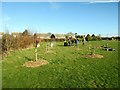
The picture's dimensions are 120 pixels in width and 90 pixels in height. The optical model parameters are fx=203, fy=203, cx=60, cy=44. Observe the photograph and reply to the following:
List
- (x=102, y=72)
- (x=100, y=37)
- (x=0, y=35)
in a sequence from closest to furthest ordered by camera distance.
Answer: (x=102, y=72)
(x=0, y=35)
(x=100, y=37)

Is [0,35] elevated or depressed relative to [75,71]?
elevated

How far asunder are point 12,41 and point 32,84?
1420 cm

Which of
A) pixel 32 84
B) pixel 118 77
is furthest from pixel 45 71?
pixel 118 77

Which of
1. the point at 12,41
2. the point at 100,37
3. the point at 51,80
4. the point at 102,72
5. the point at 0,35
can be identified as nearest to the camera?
the point at 51,80

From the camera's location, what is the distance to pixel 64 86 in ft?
29.5

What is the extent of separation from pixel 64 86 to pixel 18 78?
2.70 meters

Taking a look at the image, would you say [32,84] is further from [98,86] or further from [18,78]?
[98,86]

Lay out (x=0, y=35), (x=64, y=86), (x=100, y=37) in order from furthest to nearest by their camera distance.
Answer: (x=100, y=37), (x=0, y=35), (x=64, y=86)

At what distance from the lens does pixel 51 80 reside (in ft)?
32.6

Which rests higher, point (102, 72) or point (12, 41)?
point (12, 41)

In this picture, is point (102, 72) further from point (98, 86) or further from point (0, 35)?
point (0, 35)

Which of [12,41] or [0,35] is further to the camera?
[12,41]

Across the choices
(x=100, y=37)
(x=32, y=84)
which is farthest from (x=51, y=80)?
(x=100, y=37)

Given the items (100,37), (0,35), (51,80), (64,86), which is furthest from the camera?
(100,37)
